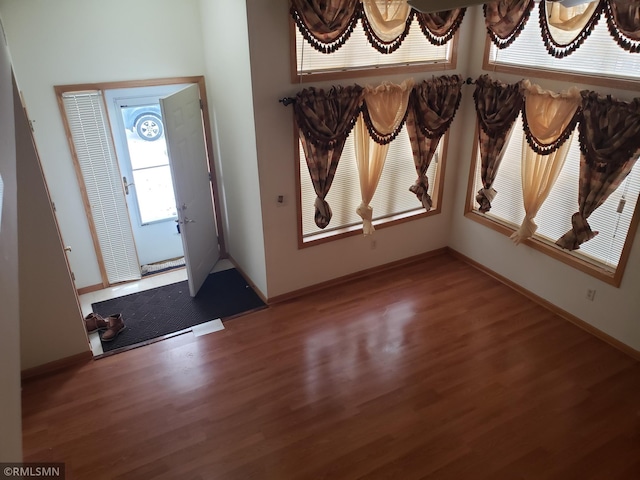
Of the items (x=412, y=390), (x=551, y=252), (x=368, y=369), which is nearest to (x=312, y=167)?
(x=368, y=369)

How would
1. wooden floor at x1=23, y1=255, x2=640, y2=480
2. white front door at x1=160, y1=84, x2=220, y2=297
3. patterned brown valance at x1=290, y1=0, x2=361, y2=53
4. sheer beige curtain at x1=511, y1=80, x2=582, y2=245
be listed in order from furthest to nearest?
white front door at x1=160, y1=84, x2=220, y2=297 → sheer beige curtain at x1=511, y1=80, x2=582, y2=245 → patterned brown valance at x1=290, y1=0, x2=361, y2=53 → wooden floor at x1=23, y1=255, x2=640, y2=480

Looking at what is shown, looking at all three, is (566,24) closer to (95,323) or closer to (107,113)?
(107,113)

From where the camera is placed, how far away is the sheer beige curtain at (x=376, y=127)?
3.98 meters

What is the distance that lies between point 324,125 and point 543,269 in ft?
7.79

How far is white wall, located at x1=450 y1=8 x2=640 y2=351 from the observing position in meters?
3.54

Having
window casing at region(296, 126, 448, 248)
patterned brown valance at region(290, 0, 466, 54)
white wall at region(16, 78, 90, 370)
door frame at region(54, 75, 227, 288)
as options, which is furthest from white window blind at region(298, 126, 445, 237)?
white wall at region(16, 78, 90, 370)

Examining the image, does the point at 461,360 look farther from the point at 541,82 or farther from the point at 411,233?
the point at 541,82

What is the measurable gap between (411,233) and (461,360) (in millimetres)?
1678

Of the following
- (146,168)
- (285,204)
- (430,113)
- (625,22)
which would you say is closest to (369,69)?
(430,113)

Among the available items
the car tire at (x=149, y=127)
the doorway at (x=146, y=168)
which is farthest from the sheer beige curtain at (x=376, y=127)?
the car tire at (x=149, y=127)

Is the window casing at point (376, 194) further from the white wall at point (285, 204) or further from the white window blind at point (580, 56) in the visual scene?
the white window blind at point (580, 56)

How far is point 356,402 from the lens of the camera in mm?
3225

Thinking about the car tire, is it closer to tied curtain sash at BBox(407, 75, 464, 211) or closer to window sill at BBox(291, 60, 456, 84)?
window sill at BBox(291, 60, 456, 84)

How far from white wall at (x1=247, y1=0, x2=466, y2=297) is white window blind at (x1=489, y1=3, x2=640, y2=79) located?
0.56 metres
